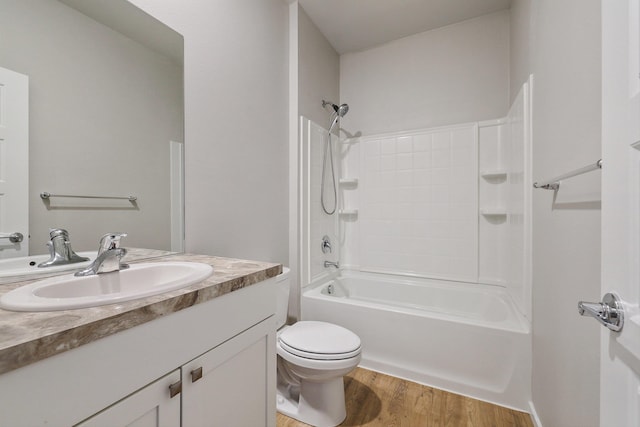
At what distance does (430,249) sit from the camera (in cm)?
236

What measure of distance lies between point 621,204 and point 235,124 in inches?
63.6

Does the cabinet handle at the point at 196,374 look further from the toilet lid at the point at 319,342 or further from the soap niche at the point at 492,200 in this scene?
the soap niche at the point at 492,200

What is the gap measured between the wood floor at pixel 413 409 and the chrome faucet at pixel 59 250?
1.28 meters

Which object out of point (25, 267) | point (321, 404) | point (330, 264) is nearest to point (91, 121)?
point (25, 267)

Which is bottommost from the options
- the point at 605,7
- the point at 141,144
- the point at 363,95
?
the point at 141,144

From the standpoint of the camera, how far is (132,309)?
0.56m

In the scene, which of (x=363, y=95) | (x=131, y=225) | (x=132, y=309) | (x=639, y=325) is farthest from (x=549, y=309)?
(x=363, y=95)

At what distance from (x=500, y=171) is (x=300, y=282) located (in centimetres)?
178

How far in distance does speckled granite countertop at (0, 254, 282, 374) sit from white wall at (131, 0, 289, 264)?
68 centimetres

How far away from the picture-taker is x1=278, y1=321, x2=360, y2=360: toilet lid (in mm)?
1323

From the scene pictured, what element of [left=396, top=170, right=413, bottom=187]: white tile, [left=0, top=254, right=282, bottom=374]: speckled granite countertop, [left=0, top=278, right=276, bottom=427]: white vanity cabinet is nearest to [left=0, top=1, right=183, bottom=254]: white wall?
[left=0, top=254, right=282, bottom=374]: speckled granite countertop

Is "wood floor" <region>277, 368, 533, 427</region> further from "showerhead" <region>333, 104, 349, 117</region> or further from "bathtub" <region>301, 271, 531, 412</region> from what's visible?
"showerhead" <region>333, 104, 349, 117</region>

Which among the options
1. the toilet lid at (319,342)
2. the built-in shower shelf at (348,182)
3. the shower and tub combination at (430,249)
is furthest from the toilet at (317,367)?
the built-in shower shelf at (348,182)

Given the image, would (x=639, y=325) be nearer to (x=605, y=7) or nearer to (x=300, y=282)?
(x=605, y=7)
